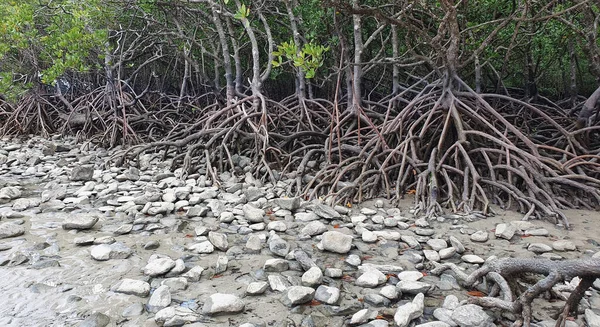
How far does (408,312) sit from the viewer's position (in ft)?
5.74

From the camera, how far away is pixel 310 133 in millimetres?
4797

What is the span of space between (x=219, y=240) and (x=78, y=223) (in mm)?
1122

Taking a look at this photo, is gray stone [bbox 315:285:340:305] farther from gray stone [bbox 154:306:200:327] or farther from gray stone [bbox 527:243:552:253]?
gray stone [bbox 527:243:552:253]

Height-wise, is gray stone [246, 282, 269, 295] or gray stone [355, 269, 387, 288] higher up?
gray stone [246, 282, 269, 295]

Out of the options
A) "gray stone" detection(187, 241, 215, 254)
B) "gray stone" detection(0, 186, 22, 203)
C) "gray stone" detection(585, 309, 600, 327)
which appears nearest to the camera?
"gray stone" detection(585, 309, 600, 327)

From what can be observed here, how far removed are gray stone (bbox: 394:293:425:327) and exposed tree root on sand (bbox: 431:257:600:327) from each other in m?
0.24

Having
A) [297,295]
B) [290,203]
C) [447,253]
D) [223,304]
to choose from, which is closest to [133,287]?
[223,304]

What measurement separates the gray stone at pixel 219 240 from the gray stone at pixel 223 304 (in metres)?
0.68

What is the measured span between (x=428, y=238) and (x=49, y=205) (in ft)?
10.8

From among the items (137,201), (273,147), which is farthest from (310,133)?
(137,201)

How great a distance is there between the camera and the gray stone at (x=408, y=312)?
1.72 meters

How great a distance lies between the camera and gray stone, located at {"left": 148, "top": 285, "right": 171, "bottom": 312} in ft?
6.04

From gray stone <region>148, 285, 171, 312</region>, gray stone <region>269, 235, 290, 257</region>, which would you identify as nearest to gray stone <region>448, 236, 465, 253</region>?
gray stone <region>269, 235, 290, 257</region>

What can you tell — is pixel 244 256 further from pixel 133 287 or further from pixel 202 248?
pixel 133 287
